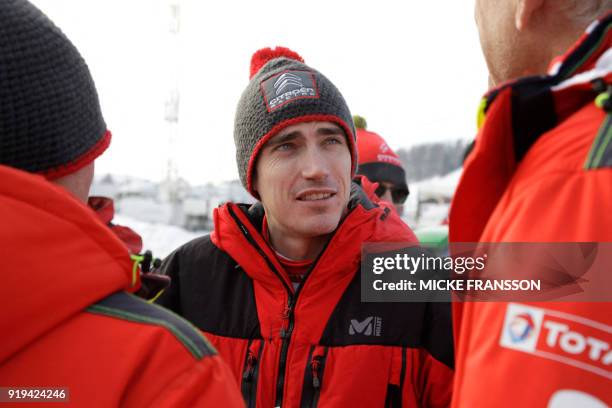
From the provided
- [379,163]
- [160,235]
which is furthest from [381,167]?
[160,235]

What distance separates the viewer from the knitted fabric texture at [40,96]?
0.93 m

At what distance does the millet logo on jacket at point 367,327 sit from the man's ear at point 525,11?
1169 mm

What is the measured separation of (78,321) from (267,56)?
188 centimetres

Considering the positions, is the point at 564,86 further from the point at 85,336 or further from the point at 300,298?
the point at 300,298

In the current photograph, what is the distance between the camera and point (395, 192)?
4.45 m

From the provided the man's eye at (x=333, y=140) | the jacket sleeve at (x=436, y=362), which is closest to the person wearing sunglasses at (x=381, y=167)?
the man's eye at (x=333, y=140)

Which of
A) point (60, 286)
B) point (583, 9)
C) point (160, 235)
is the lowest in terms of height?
point (160, 235)

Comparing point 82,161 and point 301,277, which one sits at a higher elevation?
point 82,161

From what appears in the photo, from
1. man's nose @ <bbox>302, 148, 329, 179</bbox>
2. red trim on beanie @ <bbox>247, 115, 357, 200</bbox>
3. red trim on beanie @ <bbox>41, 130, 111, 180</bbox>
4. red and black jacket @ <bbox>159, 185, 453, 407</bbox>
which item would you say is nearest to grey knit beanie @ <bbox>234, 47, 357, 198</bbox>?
red trim on beanie @ <bbox>247, 115, 357, 200</bbox>

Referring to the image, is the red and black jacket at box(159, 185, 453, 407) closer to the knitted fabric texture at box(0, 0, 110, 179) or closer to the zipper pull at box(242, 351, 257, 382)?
the zipper pull at box(242, 351, 257, 382)

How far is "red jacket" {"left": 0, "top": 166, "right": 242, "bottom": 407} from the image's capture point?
806mm

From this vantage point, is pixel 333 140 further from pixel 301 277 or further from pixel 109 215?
pixel 109 215

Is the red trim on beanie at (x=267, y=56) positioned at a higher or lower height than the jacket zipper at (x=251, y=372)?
higher

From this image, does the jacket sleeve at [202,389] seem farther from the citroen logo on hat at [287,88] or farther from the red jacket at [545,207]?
the citroen logo on hat at [287,88]
